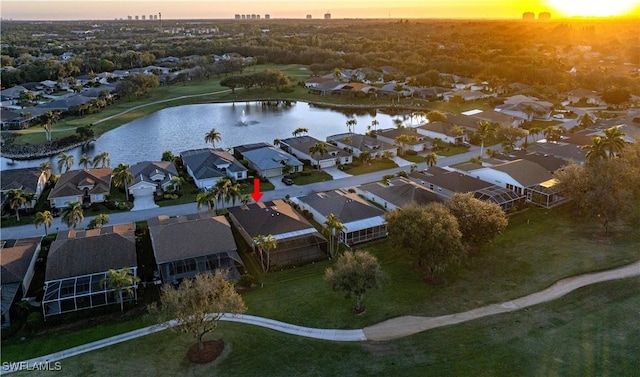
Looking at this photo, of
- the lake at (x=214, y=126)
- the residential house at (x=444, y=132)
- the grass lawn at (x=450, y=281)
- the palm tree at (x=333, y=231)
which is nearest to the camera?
the grass lawn at (x=450, y=281)

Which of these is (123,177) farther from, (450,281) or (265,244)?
(450,281)

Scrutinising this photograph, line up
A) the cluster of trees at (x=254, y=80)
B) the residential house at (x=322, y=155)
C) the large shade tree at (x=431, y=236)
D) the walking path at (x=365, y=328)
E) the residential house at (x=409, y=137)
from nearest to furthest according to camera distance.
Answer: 1. the walking path at (x=365, y=328)
2. the large shade tree at (x=431, y=236)
3. the residential house at (x=322, y=155)
4. the residential house at (x=409, y=137)
5. the cluster of trees at (x=254, y=80)

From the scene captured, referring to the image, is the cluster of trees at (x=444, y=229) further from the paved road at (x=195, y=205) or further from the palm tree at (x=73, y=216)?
the palm tree at (x=73, y=216)

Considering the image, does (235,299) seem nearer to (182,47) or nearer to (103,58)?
(103,58)

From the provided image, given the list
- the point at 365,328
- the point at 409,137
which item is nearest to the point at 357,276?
the point at 365,328

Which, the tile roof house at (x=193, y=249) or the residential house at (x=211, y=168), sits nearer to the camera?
the tile roof house at (x=193, y=249)

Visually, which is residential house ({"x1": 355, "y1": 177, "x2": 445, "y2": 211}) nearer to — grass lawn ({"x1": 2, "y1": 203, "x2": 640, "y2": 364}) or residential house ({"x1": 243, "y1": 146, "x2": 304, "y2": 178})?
grass lawn ({"x1": 2, "y1": 203, "x2": 640, "y2": 364})

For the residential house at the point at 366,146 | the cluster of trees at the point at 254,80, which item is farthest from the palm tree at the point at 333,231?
the cluster of trees at the point at 254,80
